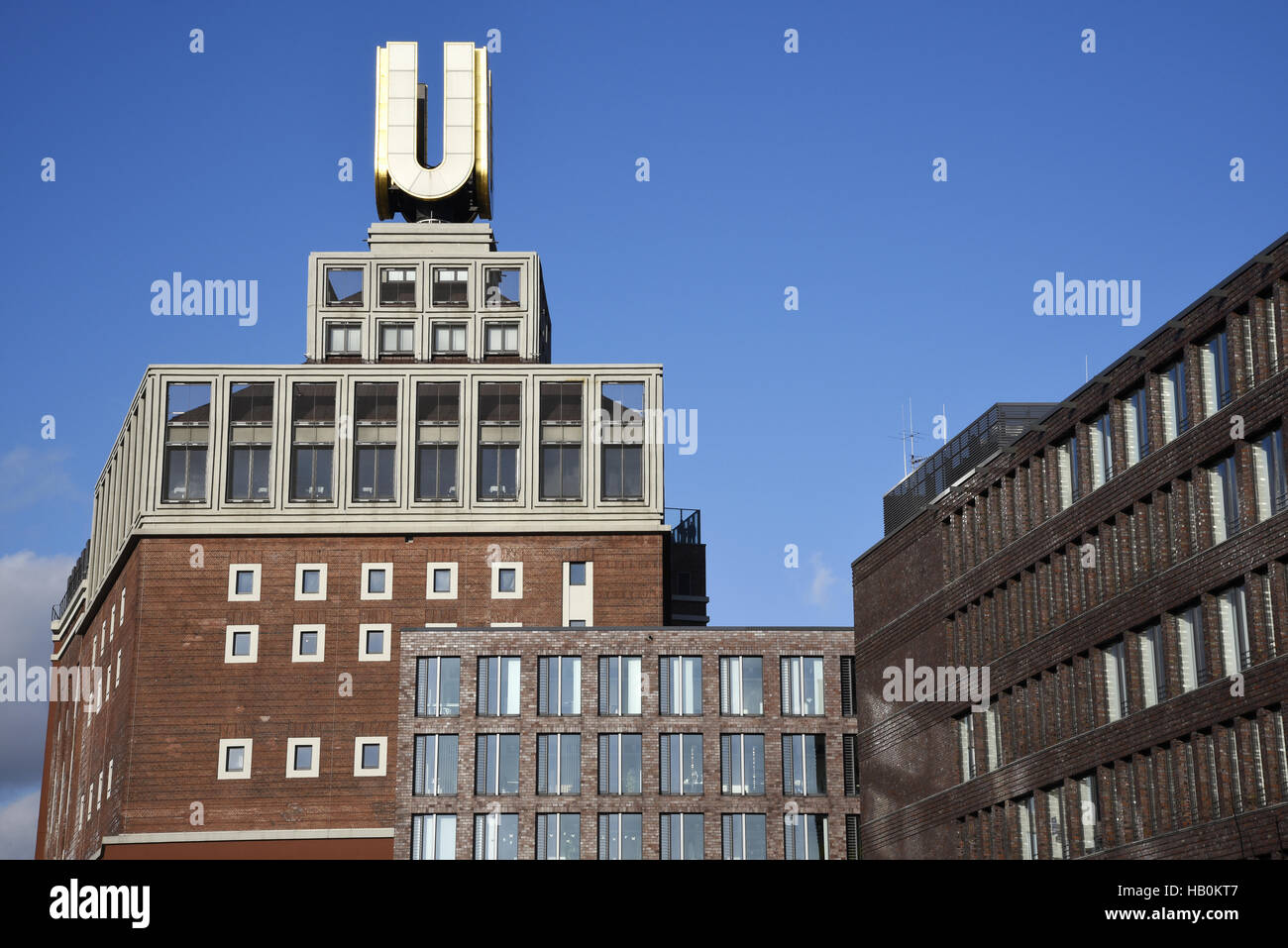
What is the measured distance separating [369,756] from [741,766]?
2017 centimetres

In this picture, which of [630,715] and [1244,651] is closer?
[1244,651]

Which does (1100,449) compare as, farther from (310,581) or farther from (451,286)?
(451,286)

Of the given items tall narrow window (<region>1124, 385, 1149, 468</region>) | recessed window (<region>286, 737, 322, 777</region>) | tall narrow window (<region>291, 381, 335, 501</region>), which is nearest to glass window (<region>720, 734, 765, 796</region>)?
recessed window (<region>286, 737, 322, 777</region>)

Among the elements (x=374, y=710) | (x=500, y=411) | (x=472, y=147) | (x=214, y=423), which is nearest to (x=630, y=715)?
(x=374, y=710)

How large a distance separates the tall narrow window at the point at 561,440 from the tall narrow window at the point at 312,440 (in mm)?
11468

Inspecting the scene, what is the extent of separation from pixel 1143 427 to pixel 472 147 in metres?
60.9

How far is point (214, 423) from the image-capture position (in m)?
99.0

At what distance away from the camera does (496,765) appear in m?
81.8

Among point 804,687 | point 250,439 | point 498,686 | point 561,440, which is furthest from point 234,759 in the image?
point 804,687

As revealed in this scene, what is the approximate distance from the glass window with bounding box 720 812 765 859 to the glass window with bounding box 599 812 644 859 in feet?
12.1

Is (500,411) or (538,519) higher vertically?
(500,411)

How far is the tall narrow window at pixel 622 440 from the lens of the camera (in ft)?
321

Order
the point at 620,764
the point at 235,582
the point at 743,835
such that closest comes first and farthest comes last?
the point at 743,835 < the point at 620,764 < the point at 235,582
